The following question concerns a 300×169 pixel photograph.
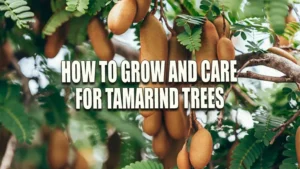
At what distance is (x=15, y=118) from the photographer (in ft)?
4.20

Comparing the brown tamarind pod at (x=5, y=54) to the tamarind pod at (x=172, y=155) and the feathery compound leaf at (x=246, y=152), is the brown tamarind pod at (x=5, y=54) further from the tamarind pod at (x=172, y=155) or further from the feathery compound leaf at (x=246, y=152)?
the feathery compound leaf at (x=246, y=152)

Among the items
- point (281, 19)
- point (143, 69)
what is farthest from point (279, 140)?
point (281, 19)

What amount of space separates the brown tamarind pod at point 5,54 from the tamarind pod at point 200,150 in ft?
1.89

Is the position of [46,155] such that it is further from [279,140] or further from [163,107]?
[279,140]

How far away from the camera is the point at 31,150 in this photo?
1442 mm

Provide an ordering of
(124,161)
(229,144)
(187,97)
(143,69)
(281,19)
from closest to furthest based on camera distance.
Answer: (281,19), (143,69), (187,97), (124,161), (229,144)

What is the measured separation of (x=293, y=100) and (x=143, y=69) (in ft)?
1.55

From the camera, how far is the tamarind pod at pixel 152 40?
1.09 meters

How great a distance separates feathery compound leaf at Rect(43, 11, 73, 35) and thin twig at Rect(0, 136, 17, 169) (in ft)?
0.82

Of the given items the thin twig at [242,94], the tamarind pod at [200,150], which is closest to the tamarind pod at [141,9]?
the tamarind pod at [200,150]

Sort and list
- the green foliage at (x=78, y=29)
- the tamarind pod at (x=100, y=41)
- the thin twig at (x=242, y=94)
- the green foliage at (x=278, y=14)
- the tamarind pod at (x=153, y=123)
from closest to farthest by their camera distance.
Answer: the green foliage at (x=278, y=14) → the tamarind pod at (x=153, y=123) → the tamarind pod at (x=100, y=41) → the green foliage at (x=78, y=29) → the thin twig at (x=242, y=94)

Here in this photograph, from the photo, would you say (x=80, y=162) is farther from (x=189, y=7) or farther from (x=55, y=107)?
(x=189, y=7)

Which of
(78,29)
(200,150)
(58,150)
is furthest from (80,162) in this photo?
(200,150)

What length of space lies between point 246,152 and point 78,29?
472mm
